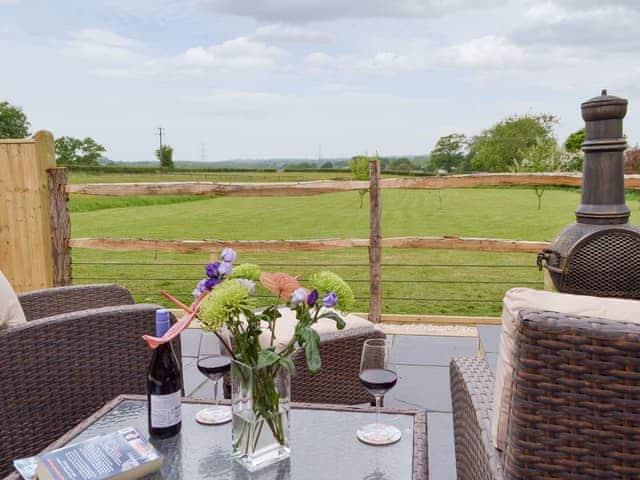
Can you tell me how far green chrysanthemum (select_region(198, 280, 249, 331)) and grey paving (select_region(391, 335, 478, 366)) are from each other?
212 cm

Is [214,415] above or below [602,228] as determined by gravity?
below

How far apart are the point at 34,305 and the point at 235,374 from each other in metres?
1.43

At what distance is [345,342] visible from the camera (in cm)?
244

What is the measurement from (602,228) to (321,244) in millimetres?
1833

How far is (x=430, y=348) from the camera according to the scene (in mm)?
3379

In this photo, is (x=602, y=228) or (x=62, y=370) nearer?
(x=62, y=370)

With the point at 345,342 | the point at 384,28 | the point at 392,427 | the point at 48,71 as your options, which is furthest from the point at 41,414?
the point at 48,71

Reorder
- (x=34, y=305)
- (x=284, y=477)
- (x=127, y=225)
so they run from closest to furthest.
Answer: (x=284, y=477) → (x=34, y=305) → (x=127, y=225)

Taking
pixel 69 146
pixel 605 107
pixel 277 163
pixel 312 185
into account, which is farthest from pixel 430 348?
pixel 69 146

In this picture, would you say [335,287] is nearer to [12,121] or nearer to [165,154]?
[165,154]

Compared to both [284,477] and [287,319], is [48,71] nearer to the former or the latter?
[287,319]

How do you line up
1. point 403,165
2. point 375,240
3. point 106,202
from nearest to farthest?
point 375,240 < point 403,165 < point 106,202

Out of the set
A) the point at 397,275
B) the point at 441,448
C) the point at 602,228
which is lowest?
the point at 397,275

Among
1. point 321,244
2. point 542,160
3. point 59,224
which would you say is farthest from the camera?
point 542,160
